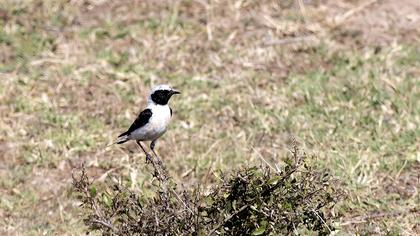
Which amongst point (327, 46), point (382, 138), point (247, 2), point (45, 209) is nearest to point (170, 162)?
point (45, 209)

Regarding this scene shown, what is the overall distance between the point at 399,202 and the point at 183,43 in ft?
12.5

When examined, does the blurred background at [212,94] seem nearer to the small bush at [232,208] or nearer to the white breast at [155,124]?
the white breast at [155,124]

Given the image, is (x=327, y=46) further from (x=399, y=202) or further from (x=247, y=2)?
(x=399, y=202)

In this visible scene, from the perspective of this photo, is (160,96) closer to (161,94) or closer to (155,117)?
(161,94)

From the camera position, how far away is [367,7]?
10.0 meters

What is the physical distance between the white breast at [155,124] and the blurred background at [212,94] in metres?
0.61

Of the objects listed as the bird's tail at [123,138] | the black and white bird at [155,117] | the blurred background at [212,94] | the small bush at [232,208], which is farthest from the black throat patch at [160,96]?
the small bush at [232,208]

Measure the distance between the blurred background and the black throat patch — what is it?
2.73 ft

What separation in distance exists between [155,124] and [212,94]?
2.17 metres

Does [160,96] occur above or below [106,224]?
→ below

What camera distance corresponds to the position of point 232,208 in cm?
470

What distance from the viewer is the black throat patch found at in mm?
6680

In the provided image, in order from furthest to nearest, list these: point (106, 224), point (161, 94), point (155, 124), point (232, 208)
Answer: point (161, 94) → point (155, 124) → point (232, 208) → point (106, 224)

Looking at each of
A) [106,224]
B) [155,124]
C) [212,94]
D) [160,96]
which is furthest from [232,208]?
[212,94]
